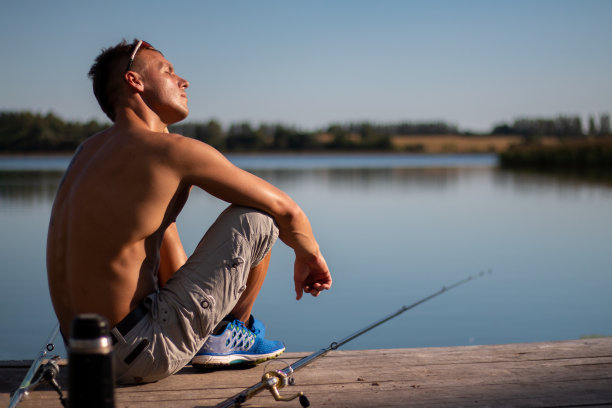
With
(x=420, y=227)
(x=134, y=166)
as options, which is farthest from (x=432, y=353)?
(x=420, y=227)

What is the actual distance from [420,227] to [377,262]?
10.3 feet

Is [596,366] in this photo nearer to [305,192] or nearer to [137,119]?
[137,119]

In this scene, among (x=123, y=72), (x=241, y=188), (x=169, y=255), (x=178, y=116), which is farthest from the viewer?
(x=169, y=255)

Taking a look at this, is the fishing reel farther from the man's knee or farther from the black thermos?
the black thermos

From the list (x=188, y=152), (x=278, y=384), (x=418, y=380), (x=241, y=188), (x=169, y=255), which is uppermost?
(x=188, y=152)

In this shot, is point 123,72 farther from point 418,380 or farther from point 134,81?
point 418,380

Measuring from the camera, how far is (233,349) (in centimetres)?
234

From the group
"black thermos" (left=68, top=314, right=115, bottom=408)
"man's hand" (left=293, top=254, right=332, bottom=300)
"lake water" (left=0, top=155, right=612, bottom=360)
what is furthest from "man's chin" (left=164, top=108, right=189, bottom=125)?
"lake water" (left=0, top=155, right=612, bottom=360)

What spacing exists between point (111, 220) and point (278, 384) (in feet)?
2.34

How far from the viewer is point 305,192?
17281 millimetres

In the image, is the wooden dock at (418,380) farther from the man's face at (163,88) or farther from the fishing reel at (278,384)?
the man's face at (163,88)

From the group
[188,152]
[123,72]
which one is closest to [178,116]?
[123,72]

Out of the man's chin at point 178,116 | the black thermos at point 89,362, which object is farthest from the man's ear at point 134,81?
the black thermos at point 89,362

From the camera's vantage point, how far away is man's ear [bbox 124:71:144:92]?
7.04 feet
